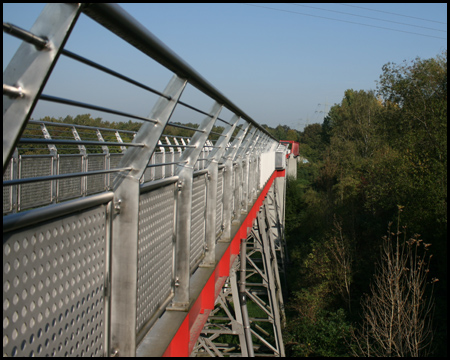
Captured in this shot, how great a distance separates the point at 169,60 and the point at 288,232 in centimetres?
3161

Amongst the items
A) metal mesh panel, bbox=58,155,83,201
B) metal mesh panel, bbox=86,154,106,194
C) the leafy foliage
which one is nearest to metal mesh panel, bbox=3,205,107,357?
metal mesh panel, bbox=58,155,83,201

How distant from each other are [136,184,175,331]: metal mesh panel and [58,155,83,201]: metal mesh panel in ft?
11.6

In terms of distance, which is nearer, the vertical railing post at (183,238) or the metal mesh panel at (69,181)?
the vertical railing post at (183,238)

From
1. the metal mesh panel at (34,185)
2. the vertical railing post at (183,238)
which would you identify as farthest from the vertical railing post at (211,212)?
the metal mesh panel at (34,185)

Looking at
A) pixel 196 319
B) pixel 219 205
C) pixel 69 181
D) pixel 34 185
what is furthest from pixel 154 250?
pixel 69 181

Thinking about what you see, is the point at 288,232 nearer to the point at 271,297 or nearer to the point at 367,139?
the point at 367,139

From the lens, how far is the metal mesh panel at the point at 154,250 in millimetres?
1916

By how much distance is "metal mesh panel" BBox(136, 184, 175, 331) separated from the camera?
Result: 192cm

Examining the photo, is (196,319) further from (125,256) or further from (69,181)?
(69,181)

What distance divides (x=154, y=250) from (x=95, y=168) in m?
5.10

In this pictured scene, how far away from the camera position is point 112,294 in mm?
1635

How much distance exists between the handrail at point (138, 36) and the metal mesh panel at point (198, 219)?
1008 mm

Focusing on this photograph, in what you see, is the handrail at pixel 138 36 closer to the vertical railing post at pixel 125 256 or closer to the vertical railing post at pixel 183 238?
the vertical railing post at pixel 125 256

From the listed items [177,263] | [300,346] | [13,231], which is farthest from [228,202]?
[300,346]
